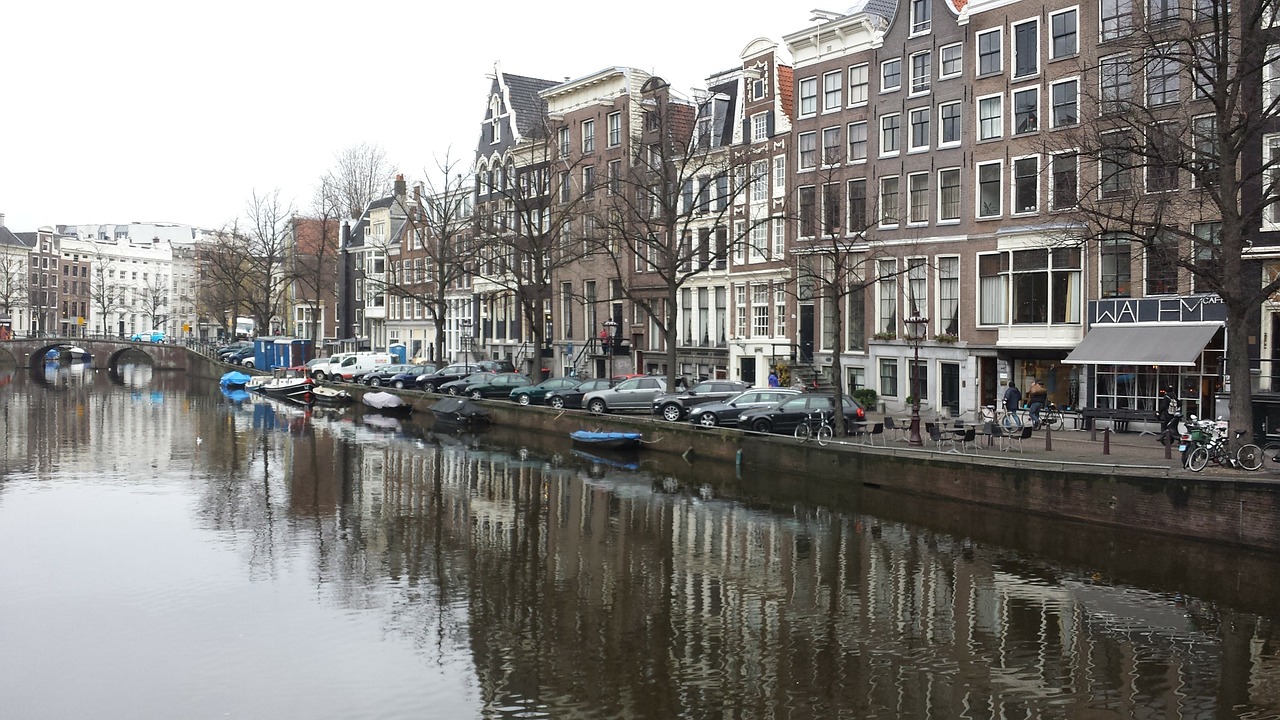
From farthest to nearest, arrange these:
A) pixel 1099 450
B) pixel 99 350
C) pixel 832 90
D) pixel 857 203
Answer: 1. pixel 99 350
2. pixel 832 90
3. pixel 857 203
4. pixel 1099 450

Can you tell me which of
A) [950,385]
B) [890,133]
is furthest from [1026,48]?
[950,385]

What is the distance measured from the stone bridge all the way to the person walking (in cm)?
8471

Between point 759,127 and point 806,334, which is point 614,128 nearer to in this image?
point 759,127

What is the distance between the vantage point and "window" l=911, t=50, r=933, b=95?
44531mm

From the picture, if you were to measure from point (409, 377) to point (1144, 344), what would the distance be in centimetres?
4205

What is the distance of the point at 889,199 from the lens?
151 ft

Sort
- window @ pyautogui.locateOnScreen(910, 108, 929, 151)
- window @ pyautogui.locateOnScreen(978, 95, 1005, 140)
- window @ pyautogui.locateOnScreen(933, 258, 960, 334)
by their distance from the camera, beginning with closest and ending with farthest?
1. window @ pyautogui.locateOnScreen(978, 95, 1005, 140)
2. window @ pyautogui.locateOnScreen(933, 258, 960, 334)
3. window @ pyautogui.locateOnScreen(910, 108, 929, 151)

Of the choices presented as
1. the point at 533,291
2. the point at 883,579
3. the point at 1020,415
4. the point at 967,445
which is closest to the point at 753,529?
the point at 883,579

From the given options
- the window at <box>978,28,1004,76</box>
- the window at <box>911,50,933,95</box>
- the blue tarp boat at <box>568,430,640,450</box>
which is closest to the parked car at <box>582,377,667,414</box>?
the blue tarp boat at <box>568,430,640,450</box>

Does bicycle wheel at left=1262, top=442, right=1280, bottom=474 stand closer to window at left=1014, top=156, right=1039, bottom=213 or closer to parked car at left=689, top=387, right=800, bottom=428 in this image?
window at left=1014, top=156, right=1039, bottom=213

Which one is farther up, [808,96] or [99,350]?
[808,96]

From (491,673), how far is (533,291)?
43246 millimetres

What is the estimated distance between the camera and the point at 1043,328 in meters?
39.4

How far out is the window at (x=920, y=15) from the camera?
146 feet
